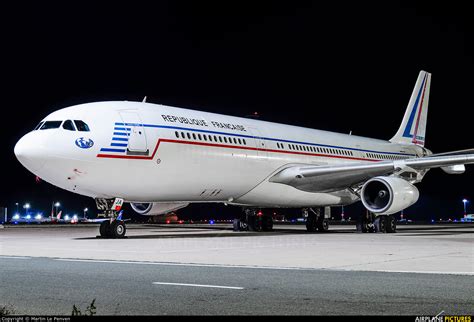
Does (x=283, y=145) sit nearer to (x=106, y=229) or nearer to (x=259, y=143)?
(x=259, y=143)

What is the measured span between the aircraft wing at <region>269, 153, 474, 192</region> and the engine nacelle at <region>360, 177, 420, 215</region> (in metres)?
0.64

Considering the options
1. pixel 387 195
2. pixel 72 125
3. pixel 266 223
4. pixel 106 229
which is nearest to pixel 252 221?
pixel 266 223

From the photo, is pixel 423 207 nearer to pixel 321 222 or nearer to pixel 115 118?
pixel 321 222

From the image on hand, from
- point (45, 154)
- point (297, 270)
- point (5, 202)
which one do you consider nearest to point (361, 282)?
point (297, 270)

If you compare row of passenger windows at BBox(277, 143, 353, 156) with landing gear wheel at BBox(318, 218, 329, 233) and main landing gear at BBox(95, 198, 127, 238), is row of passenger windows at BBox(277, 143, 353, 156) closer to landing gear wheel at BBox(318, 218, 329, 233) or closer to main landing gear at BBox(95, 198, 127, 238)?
landing gear wheel at BBox(318, 218, 329, 233)

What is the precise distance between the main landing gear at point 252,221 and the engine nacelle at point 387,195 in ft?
18.7

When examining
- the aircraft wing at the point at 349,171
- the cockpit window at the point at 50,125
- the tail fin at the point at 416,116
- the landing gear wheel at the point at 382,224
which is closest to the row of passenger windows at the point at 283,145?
the aircraft wing at the point at 349,171

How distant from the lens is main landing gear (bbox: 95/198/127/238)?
58.5ft

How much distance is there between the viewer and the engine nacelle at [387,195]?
20234mm

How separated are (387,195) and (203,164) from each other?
655 centimetres

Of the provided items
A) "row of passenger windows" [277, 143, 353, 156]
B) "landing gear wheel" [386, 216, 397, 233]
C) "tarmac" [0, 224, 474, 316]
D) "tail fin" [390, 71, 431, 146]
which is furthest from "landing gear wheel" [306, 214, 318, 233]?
"tarmac" [0, 224, 474, 316]

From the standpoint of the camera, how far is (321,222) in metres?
26.8

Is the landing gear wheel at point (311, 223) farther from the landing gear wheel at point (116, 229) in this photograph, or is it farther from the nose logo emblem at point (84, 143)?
the nose logo emblem at point (84, 143)

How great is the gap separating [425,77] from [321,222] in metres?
11.7
